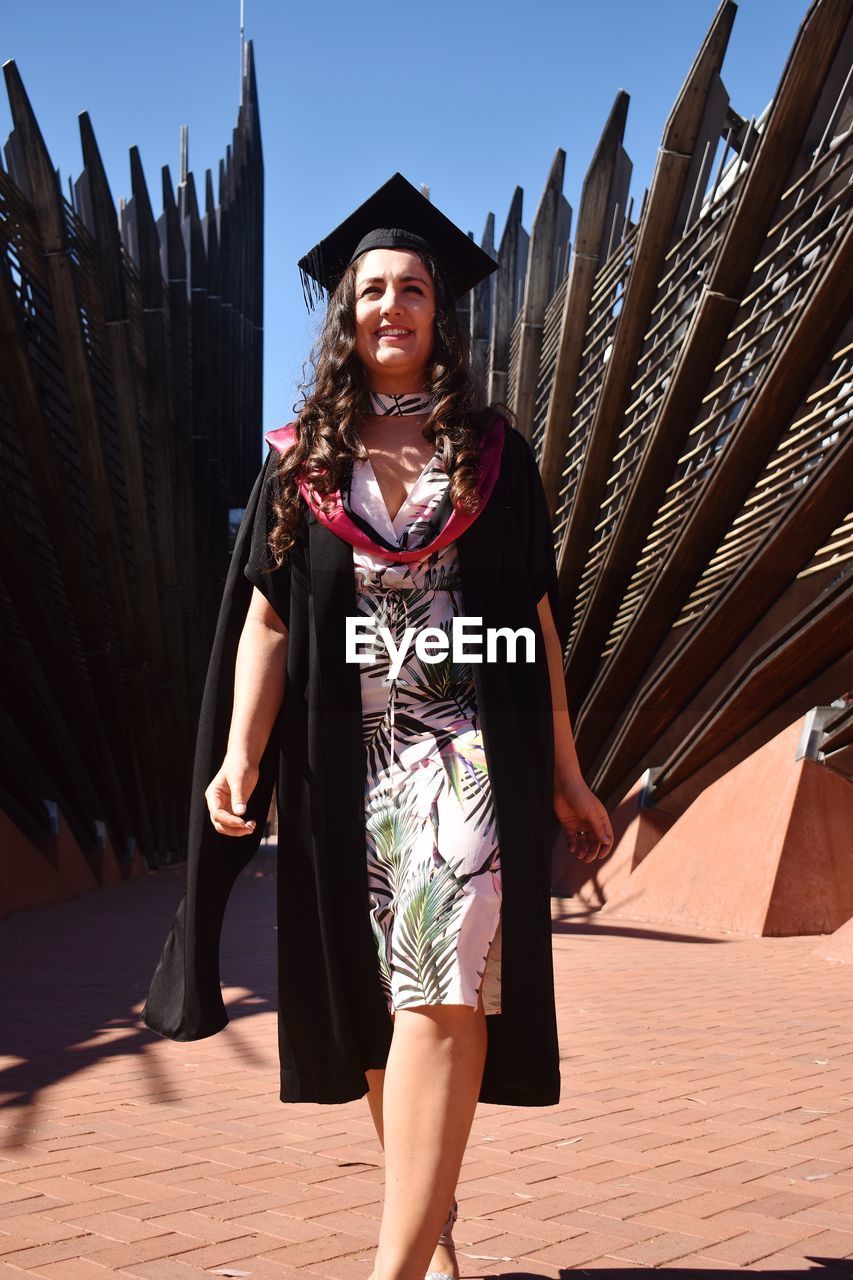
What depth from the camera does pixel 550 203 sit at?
1809 centimetres

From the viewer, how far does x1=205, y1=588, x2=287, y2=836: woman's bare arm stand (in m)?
2.56

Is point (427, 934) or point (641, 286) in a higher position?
point (641, 286)

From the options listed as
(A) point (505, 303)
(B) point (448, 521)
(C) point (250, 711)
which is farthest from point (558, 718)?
(A) point (505, 303)

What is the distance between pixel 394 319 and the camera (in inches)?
105

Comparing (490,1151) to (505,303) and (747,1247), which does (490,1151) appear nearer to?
(747,1247)

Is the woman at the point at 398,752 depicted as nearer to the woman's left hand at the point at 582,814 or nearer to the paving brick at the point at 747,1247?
the woman's left hand at the point at 582,814

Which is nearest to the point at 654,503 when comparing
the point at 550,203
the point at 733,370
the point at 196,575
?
the point at 733,370

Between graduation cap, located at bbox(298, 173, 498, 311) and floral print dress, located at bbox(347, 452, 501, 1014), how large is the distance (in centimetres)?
49

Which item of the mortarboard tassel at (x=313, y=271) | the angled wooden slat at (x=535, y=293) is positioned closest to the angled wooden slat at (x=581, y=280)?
the angled wooden slat at (x=535, y=293)

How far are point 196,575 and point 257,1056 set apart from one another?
58.7ft

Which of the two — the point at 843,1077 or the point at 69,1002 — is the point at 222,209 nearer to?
the point at 69,1002

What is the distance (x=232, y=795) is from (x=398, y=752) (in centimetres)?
33

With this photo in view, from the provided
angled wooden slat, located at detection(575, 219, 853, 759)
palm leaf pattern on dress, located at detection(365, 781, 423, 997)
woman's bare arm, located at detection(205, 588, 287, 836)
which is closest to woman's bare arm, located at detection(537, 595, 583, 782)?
palm leaf pattern on dress, located at detection(365, 781, 423, 997)

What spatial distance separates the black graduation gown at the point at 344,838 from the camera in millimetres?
2402
